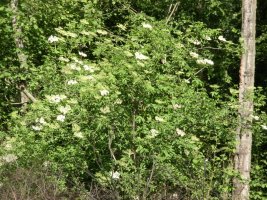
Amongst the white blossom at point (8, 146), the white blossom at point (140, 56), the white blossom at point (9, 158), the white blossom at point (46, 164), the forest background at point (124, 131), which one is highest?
the white blossom at point (140, 56)

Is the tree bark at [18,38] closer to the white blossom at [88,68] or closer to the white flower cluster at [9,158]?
the white flower cluster at [9,158]

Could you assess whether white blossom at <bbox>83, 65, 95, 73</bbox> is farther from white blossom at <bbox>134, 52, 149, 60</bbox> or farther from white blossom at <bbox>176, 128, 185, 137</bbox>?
white blossom at <bbox>176, 128, 185, 137</bbox>

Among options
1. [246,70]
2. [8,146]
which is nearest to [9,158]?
[8,146]

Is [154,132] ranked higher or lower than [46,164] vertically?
higher

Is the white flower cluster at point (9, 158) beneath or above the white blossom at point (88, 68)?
beneath

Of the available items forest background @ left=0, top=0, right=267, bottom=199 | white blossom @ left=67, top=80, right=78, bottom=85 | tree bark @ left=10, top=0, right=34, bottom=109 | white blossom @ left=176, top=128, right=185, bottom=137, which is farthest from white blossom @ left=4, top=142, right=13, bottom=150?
white blossom @ left=176, top=128, right=185, bottom=137

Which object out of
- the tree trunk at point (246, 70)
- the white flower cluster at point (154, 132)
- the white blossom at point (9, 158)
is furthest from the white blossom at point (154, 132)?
the tree trunk at point (246, 70)

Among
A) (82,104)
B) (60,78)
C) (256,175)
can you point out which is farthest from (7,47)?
(256,175)

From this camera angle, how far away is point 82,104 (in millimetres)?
5605

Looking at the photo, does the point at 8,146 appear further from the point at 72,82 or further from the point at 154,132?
the point at 154,132

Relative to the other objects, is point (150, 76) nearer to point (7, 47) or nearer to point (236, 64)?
point (7, 47)

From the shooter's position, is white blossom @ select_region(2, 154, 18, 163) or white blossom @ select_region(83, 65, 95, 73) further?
white blossom @ select_region(2, 154, 18, 163)

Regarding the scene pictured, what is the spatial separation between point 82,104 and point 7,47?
384cm

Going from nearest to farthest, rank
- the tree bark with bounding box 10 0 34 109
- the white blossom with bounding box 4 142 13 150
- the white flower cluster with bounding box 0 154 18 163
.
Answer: the white flower cluster with bounding box 0 154 18 163 < the white blossom with bounding box 4 142 13 150 < the tree bark with bounding box 10 0 34 109
